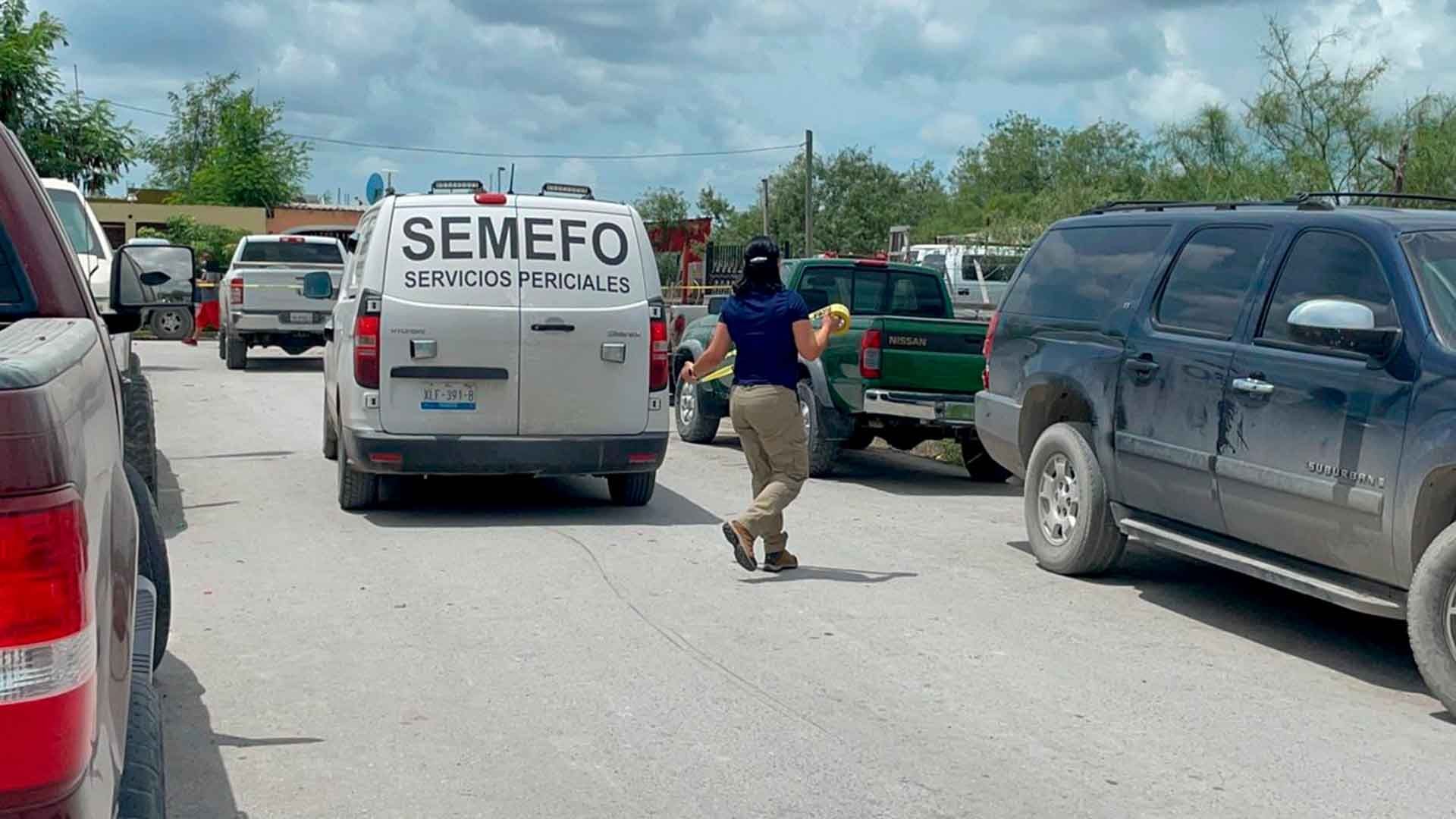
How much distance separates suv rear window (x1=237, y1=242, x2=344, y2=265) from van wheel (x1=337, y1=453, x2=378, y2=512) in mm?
14497

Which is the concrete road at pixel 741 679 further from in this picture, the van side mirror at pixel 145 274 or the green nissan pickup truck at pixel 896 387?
the green nissan pickup truck at pixel 896 387

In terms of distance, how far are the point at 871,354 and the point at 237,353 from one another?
1416 centimetres

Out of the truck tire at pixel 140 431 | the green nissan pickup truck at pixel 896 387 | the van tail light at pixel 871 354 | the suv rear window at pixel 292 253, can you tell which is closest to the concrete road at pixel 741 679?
the truck tire at pixel 140 431

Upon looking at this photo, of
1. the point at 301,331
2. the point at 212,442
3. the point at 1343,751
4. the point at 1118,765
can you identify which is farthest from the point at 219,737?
the point at 301,331

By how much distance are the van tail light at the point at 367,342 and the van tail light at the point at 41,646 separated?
736 cm

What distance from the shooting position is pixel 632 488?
35.3 feet

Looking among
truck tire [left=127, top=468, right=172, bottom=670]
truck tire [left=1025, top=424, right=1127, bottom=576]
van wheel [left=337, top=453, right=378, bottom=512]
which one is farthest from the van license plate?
truck tire [left=127, top=468, right=172, bottom=670]

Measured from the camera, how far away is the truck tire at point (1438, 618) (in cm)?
607

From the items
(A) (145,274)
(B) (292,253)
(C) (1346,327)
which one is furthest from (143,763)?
(B) (292,253)

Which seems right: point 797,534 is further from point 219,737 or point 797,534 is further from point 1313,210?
point 219,737

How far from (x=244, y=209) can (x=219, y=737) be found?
5021 cm

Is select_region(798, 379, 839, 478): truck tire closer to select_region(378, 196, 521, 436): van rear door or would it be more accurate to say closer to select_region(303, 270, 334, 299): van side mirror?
select_region(378, 196, 521, 436): van rear door

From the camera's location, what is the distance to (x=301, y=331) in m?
23.5

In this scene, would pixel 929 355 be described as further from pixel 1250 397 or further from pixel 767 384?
pixel 1250 397
